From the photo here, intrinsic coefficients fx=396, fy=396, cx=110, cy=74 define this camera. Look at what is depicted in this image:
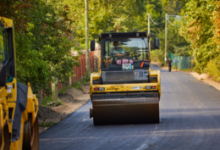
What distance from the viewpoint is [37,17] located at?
15.5 meters

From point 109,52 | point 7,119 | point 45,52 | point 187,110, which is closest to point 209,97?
point 187,110

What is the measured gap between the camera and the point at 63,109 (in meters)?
18.8

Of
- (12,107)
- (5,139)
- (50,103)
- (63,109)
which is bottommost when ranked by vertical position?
(63,109)

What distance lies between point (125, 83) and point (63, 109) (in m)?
5.68

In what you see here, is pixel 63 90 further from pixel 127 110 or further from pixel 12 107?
pixel 12 107

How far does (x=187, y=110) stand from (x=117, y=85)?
456cm

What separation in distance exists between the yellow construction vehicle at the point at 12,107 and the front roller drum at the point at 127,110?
484 centimetres

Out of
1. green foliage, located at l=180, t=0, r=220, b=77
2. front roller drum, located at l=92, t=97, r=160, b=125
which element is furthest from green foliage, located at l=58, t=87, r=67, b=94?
green foliage, located at l=180, t=0, r=220, b=77

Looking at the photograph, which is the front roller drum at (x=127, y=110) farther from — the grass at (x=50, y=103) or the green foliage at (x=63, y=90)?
the green foliage at (x=63, y=90)

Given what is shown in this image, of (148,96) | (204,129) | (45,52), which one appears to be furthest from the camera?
(45,52)

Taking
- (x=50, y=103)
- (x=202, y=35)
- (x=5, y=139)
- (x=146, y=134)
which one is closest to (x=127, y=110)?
(x=146, y=134)

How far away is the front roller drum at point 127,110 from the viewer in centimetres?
1291

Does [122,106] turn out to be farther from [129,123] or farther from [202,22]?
[202,22]

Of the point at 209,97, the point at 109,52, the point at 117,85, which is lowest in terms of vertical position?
the point at 209,97
